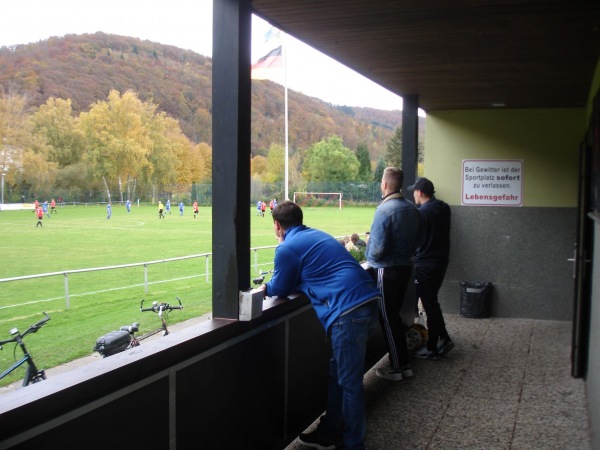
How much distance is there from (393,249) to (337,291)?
1.71m

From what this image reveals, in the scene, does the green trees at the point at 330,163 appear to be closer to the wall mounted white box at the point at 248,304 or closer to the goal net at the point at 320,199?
the goal net at the point at 320,199

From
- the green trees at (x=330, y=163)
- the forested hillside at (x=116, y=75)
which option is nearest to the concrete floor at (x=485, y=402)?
the forested hillside at (x=116, y=75)

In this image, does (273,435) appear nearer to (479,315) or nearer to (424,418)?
(424,418)

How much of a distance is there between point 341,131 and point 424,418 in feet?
225

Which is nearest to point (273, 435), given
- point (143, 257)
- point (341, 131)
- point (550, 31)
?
point (550, 31)

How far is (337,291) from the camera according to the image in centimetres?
301

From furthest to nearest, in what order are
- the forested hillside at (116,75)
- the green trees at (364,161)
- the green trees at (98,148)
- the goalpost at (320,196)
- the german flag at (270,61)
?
the green trees at (364,161) → the goalpost at (320,196) → the german flag at (270,61) → the forested hillside at (116,75) → the green trees at (98,148)

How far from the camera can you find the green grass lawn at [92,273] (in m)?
17.2

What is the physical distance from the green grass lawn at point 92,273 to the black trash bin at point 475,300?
11.6 ft

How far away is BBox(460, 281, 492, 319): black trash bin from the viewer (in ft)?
24.3

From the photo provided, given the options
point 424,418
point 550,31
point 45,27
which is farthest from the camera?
point 45,27

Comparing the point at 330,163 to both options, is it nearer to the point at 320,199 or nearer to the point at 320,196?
the point at 320,196

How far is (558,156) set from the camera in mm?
7453

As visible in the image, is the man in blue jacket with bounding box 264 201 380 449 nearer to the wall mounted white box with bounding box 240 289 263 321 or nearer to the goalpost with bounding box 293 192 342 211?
the wall mounted white box with bounding box 240 289 263 321
